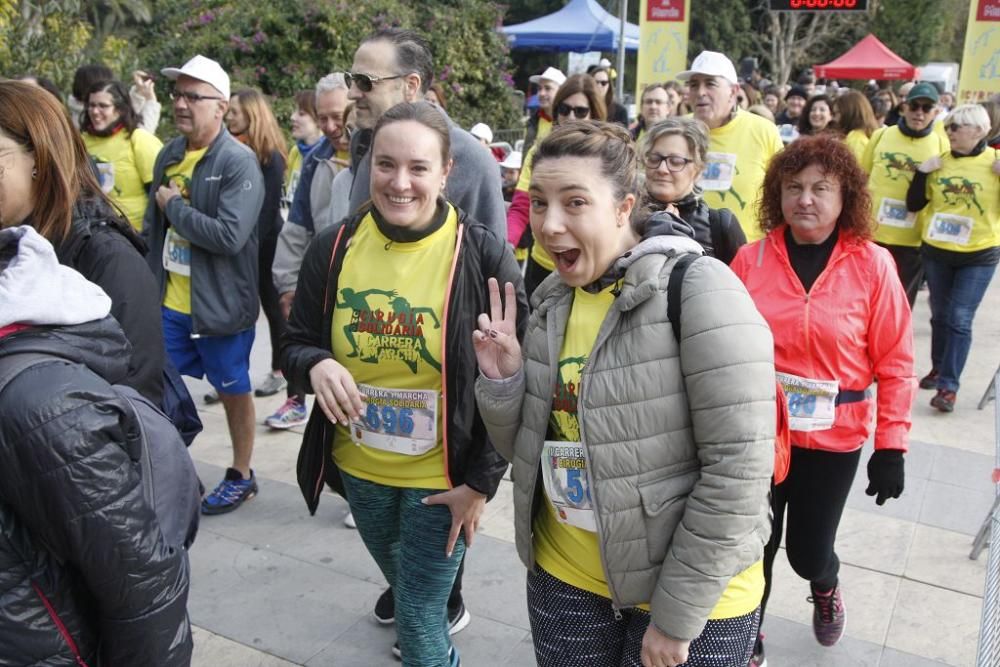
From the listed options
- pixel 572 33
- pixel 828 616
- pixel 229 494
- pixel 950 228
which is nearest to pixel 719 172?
pixel 950 228

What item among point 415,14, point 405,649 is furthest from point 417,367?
point 415,14

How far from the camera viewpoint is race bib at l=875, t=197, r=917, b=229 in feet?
22.0

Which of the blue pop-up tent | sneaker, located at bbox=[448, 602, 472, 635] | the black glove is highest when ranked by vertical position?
the blue pop-up tent

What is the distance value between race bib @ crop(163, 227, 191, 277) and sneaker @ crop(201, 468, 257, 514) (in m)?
1.03

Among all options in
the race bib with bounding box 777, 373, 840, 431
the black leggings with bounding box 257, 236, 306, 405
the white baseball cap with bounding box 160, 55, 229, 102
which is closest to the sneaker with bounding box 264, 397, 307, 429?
the black leggings with bounding box 257, 236, 306, 405

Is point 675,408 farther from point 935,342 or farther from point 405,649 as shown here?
point 935,342

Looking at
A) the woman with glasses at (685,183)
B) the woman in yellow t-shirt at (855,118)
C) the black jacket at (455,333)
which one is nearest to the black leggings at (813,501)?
the woman with glasses at (685,183)

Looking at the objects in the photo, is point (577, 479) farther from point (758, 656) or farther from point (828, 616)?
point (828, 616)

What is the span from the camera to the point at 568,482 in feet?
7.00

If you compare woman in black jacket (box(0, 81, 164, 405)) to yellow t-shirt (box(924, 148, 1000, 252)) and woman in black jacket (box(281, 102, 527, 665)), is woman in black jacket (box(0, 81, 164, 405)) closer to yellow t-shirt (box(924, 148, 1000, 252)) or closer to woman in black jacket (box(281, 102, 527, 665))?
woman in black jacket (box(281, 102, 527, 665))

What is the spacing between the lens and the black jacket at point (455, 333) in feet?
8.69

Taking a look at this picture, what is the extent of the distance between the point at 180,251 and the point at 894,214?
5.08 metres

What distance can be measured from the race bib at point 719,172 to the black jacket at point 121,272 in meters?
3.37

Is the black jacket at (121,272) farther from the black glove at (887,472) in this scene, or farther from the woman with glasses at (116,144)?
the woman with glasses at (116,144)
